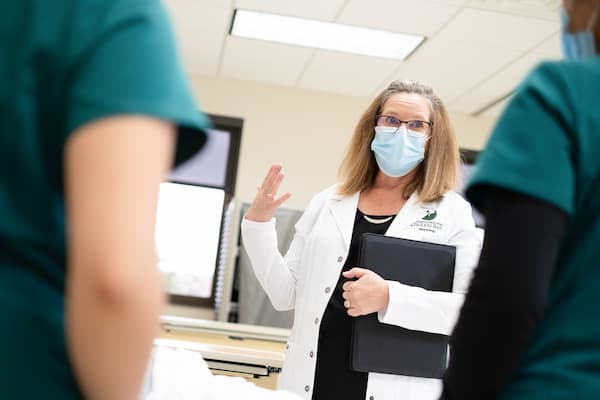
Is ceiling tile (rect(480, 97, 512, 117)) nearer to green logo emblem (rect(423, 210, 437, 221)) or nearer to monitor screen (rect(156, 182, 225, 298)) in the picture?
monitor screen (rect(156, 182, 225, 298))

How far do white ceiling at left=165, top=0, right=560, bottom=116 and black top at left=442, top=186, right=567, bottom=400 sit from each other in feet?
10.9

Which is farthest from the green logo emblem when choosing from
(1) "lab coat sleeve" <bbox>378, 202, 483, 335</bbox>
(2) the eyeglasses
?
(2) the eyeglasses

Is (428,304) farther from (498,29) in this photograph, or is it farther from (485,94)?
(485,94)

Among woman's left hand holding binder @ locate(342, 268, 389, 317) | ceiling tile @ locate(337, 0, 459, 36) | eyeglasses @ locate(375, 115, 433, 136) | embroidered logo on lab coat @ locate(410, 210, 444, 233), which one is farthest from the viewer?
ceiling tile @ locate(337, 0, 459, 36)

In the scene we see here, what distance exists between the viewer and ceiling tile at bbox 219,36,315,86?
15.9ft

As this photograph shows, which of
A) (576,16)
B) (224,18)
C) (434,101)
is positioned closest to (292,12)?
(224,18)

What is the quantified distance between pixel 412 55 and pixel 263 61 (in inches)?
46.2

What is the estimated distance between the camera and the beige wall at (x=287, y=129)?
18.7 feet

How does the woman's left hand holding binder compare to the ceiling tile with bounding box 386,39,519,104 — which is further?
the ceiling tile with bounding box 386,39,519,104

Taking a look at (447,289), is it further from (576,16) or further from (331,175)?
(331,175)

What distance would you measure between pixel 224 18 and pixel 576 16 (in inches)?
149

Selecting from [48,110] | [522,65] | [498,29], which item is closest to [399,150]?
[48,110]

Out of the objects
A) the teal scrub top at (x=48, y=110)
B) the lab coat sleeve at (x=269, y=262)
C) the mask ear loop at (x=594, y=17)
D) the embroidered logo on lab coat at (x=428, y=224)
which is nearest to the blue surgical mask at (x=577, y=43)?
the mask ear loop at (x=594, y=17)

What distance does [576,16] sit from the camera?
83 cm
